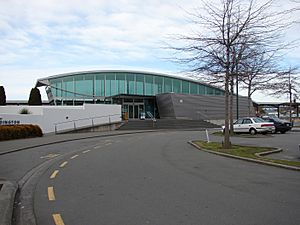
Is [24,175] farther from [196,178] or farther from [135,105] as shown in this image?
[135,105]

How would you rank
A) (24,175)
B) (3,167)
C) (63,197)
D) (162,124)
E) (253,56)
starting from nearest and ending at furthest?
(63,197) → (24,175) → (3,167) → (253,56) → (162,124)

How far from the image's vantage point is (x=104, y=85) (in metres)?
61.2

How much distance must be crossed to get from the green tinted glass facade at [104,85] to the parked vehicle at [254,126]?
1062 inches

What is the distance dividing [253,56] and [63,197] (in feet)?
42.7

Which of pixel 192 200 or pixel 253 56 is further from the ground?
pixel 253 56

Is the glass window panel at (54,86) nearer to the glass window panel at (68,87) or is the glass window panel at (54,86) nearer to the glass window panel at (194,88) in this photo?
the glass window panel at (68,87)

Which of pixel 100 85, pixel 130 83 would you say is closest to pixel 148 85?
pixel 130 83

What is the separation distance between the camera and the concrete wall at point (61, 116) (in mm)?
31175

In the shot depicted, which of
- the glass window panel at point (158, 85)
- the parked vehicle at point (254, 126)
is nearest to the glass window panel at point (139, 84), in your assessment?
the glass window panel at point (158, 85)

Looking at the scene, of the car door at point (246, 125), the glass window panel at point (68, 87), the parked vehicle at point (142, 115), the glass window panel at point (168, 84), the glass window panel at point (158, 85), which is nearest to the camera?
the car door at point (246, 125)

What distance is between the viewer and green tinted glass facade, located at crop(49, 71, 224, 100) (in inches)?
2359

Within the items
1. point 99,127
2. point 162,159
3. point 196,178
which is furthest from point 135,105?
point 196,178

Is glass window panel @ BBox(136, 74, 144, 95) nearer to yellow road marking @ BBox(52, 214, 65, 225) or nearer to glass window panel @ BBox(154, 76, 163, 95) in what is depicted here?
glass window panel @ BBox(154, 76, 163, 95)

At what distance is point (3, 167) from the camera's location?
1251cm
